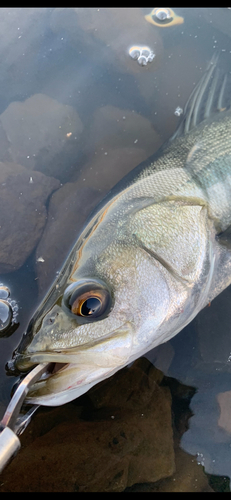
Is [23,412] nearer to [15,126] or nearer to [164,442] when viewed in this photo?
[164,442]

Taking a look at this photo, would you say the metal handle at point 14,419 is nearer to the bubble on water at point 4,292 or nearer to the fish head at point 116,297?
the fish head at point 116,297

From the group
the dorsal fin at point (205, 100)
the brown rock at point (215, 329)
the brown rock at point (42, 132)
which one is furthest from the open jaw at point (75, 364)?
the dorsal fin at point (205, 100)

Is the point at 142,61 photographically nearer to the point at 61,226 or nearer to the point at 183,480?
the point at 61,226

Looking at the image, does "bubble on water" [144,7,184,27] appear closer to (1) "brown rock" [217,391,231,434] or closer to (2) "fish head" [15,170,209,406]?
(2) "fish head" [15,170,209,406]

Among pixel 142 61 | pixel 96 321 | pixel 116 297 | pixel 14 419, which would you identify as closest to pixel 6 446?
pixel 14 419

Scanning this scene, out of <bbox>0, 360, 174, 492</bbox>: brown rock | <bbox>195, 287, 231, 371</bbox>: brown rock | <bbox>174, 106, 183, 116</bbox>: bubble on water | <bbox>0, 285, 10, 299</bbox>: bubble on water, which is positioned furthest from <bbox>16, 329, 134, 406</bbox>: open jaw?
<bbox>174, 106, 183, 116</bbox>: bubble on water

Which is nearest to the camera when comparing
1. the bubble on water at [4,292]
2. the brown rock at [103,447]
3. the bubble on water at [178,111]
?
the brown rock at [103,447]
